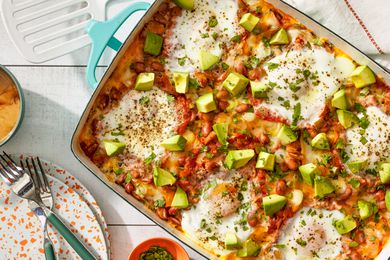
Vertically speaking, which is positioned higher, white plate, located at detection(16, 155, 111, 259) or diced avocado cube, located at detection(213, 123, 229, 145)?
diced avocado cube, located at detection(213, 123, 229, 145)

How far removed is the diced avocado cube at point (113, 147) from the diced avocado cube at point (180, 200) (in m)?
0.30

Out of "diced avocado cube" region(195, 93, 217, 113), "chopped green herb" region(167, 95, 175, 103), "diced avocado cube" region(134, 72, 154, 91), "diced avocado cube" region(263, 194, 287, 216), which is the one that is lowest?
"diced avocado cube" region(263, 194, 287, 216)

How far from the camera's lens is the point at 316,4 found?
2922 millimetres

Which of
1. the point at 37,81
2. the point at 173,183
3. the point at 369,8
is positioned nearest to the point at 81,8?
the point at 37,81

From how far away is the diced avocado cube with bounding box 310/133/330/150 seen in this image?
2701 millimetres

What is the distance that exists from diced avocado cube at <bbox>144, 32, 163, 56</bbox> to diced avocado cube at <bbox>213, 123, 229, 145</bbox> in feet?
1.33

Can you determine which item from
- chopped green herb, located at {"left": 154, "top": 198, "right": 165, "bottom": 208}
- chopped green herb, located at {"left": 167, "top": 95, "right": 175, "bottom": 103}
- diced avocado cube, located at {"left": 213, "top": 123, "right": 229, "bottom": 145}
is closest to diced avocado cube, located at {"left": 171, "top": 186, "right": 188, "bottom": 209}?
chopped green herb, located at {"left": 154, "top": 198, "right": 165, "bottom": 208}

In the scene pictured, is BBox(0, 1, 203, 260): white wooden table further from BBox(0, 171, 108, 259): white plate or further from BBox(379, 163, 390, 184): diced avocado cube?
BBox(379, 163, 390, 184): diced avocado cube

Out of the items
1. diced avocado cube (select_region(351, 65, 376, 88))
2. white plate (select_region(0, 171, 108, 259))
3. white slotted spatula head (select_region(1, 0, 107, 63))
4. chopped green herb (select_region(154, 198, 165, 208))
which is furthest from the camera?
white plate (select_region(0, 171, 108, 259))

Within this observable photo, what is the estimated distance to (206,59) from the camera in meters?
2.74

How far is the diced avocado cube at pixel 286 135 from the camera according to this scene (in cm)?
272

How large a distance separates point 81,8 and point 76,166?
75 centimetres

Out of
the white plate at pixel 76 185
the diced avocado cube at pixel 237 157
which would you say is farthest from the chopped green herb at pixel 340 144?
the white plate at pixel 76 185

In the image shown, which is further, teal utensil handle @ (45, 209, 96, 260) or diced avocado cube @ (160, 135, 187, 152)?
teal utensil handle @ (45, 209, 96, 260)
